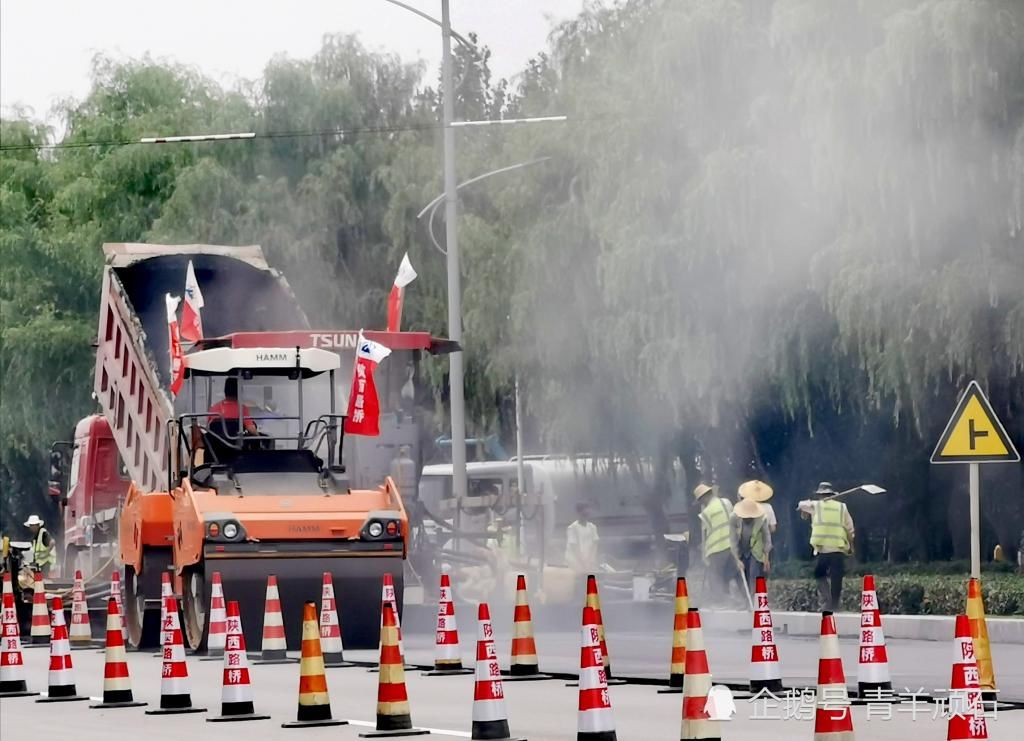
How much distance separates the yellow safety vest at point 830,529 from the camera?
82.8 feet

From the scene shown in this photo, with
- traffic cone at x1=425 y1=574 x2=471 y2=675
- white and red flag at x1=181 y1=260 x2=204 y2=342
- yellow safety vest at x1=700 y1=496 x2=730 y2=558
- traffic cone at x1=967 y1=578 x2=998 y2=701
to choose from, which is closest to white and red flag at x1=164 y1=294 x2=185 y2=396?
white and red flag at x1=181 y1=260 x2=204 y2=342

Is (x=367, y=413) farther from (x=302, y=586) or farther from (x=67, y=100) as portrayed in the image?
(x=67, y=100)

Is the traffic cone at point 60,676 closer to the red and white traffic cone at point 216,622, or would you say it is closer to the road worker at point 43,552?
the red and white traffic cone at point 216,622

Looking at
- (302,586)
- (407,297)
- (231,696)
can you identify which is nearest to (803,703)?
(231,696)

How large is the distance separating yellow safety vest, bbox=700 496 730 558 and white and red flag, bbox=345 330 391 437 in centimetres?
541

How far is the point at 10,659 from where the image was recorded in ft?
55.8

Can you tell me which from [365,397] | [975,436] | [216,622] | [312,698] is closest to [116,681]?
[216,622]

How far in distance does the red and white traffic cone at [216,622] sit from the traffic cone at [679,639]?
287cm

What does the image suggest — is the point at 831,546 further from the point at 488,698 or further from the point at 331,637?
the point at 488,698

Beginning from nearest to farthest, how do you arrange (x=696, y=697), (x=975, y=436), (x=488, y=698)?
(x=696, y=697)
(x=488, y=698)
(x=975, y=436)

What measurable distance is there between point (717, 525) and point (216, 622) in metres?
10.6

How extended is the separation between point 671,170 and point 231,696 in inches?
677

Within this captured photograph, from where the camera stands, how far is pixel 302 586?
20594 millimetres

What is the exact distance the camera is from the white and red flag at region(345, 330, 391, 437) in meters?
22.9
